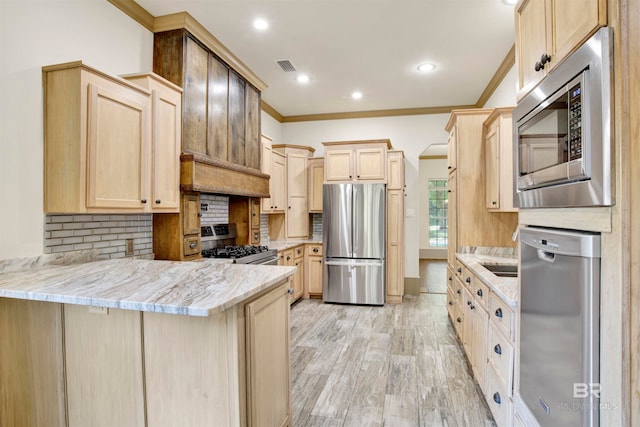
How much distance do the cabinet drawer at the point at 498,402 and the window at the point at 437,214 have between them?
717 cm

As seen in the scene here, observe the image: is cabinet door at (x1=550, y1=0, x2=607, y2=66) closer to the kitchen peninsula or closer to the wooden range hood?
the kitchen peninsula

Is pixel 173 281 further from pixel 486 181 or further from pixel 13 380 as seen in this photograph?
pixel 486 181

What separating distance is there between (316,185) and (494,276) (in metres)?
3.42

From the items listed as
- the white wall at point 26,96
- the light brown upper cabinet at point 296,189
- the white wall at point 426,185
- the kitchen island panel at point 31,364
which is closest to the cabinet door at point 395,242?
the light brown upper cabinet at point 296,189

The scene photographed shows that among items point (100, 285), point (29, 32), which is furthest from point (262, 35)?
point (100, 285)

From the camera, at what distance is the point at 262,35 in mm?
3111

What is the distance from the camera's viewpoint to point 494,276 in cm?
225

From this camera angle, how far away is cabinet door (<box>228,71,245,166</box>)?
3.41m

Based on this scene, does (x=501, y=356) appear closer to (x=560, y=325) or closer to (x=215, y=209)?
(x=560, y=325)

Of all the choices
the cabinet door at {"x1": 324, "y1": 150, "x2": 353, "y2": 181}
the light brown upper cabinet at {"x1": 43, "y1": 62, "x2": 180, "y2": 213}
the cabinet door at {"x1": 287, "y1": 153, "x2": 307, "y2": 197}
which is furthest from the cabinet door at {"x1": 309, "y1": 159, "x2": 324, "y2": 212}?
the light brown upper cabinet at {"x1": 43, "y1": 62, "x2": 180, "y2": 213}

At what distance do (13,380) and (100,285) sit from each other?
70 centimetres

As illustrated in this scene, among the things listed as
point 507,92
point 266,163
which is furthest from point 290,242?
point 507,92

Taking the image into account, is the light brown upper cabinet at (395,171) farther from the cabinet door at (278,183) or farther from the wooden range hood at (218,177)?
the wooden range hood at (218,177)

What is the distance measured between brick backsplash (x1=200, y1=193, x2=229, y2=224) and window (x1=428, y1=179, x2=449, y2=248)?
6.42 metres
